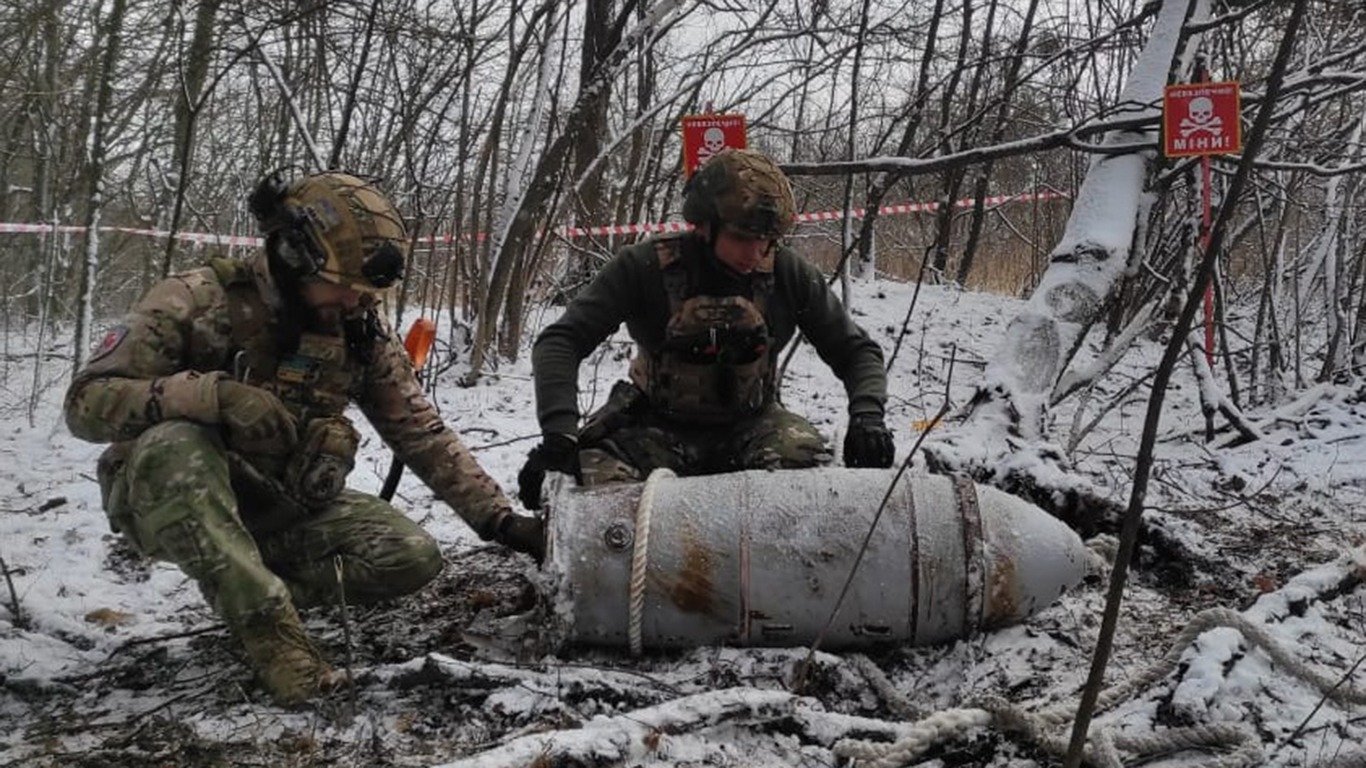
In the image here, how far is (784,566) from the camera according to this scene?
8.16ft

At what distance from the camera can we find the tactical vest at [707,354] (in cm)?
310

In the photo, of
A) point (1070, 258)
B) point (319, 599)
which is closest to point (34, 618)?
point (319, 599)

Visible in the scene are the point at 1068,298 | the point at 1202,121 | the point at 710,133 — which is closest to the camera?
the point at 1202,121

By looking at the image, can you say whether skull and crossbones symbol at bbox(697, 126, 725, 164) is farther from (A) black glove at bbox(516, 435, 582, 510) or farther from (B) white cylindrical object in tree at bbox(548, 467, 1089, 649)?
(B) white cylindrical object in tree at bbox(548, 467, 1089, 649)

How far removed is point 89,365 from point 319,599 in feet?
2.95

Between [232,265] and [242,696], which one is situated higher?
[232,265]

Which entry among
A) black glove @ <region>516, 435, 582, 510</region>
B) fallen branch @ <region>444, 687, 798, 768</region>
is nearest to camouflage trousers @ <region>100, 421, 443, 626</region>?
black glove @ <region>516, 435, 582, 510</region>

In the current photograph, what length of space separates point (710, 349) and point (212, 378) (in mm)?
1396

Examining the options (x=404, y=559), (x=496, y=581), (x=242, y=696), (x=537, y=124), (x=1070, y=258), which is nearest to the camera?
(x=242, y=696)

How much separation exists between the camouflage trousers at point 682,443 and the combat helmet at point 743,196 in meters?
0.62

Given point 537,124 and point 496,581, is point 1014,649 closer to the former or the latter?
point 496,581

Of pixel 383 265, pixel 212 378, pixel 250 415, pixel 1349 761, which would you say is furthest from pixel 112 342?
pixel 1349 761

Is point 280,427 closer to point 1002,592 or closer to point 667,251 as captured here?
point 667,251

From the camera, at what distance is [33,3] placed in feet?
22.3
